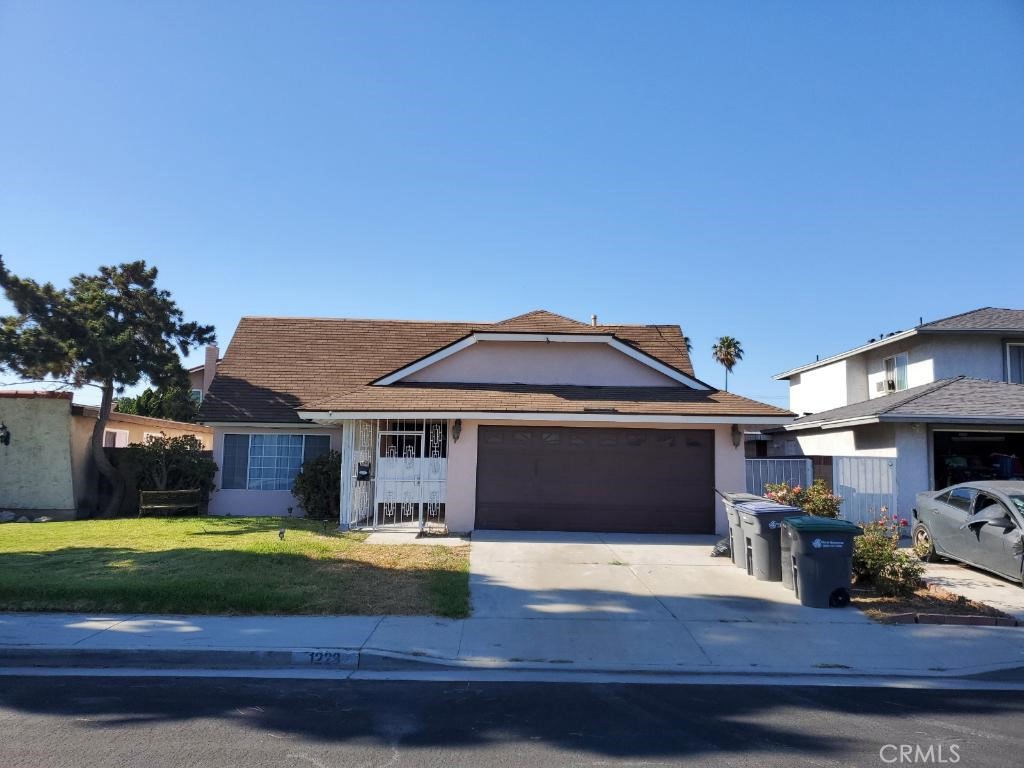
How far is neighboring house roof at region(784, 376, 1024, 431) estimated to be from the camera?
14156 mm

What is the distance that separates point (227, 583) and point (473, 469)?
623 cm

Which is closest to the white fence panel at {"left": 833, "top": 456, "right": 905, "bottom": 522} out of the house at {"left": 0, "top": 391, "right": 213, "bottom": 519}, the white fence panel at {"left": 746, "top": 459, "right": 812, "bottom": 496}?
the white fence panel at {"left": 746, "top": 459, "right": 812, "bottom": 496}

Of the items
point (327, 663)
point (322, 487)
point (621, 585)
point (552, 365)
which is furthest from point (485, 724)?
point (552, 365)

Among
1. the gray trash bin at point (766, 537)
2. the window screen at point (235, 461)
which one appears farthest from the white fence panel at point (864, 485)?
the window screen at point (235, 461)

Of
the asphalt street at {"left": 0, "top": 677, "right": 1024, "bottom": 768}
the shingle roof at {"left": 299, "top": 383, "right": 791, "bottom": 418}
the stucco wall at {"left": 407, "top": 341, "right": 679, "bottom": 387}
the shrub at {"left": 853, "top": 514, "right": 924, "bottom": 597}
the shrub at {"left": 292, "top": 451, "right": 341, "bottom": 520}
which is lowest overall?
the asphalt street at {"left": 0, "top": 677, "right": 1024, "bottom": 768}

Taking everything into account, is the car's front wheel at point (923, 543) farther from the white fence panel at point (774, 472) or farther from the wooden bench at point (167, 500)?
the wooden bench at point (167, 500)

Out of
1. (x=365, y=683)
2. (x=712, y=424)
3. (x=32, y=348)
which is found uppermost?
(x=32, y=348)

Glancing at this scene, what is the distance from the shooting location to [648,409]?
1387 centimetres

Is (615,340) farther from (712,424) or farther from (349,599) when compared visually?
(349,599)

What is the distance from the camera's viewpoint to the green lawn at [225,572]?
805 centimetres

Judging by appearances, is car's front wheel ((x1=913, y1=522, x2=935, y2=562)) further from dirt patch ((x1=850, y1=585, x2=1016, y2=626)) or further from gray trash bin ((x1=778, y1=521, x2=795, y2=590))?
gray trash bin ((x1=778, y1=521, x2=795, y2=590))

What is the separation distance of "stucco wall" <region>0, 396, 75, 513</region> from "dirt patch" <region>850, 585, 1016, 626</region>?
17.8 m

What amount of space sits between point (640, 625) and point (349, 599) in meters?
3.62

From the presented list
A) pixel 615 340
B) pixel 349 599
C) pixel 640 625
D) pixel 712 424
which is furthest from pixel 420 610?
pixel 615 340
